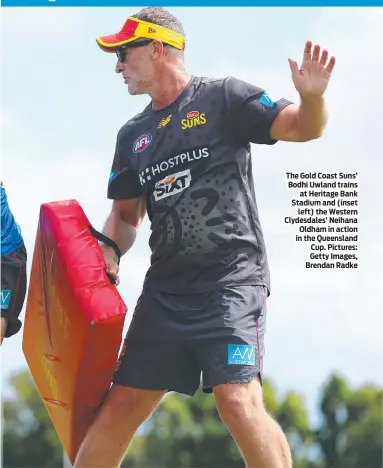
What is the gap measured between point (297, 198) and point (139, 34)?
4.83 feet

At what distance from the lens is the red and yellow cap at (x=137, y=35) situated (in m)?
5.31

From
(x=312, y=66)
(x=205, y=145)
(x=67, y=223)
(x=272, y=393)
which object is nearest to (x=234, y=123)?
(x=205, y=145)

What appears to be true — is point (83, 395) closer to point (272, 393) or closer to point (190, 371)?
point (190, 371)

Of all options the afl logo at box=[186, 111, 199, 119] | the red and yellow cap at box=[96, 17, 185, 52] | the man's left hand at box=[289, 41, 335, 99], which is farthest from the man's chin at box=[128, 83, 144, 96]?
the man's left hand at box=[289, 41, 335, 99]

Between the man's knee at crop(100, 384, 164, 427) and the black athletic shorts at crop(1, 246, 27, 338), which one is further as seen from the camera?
the black athletic shorts at crop(1, 246, 27, 338)

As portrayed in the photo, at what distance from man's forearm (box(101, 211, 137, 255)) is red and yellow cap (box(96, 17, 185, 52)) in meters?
0.91

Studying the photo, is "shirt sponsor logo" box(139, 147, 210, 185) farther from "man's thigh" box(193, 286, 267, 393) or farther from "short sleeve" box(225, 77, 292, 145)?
"man's thigh" box(193, 286, 267, 393)

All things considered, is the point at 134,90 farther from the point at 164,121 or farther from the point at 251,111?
the point at 251,111

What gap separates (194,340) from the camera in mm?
5016

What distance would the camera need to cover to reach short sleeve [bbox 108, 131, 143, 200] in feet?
17.9

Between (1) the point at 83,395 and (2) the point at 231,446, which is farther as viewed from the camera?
(2) the point at 231,446

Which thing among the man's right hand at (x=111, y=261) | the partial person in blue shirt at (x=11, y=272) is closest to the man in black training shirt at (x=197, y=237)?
the man's right hand at (x=111, y=261)

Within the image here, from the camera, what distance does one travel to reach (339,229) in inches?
247

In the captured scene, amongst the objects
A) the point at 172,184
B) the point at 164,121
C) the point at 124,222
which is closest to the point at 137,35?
the point at 164,121
